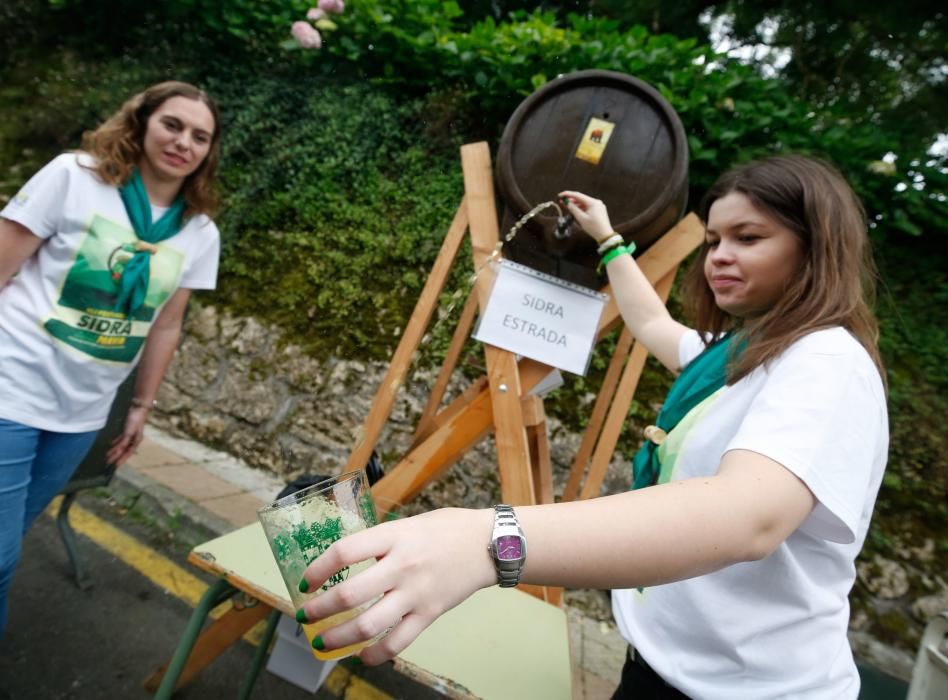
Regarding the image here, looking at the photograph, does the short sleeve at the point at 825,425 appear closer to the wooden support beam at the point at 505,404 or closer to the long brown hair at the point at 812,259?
the long brown hair at the point at 812,259

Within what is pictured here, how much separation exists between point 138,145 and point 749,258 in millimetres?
1827

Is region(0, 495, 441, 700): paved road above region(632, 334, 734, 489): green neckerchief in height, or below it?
below

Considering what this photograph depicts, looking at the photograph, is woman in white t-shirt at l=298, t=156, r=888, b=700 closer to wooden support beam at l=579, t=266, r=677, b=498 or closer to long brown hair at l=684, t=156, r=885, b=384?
long brown hair at l=684, t=156, r=885, b=384

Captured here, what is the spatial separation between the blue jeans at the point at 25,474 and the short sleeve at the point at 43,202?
552 mm

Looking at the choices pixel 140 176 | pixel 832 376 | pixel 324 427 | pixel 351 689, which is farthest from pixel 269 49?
pixel 832 376

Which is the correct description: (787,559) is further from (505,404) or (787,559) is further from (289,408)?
(289,408)

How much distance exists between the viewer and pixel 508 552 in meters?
0.53

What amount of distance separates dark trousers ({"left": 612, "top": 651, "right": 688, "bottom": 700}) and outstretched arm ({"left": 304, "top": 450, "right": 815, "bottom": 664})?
25.1 inches

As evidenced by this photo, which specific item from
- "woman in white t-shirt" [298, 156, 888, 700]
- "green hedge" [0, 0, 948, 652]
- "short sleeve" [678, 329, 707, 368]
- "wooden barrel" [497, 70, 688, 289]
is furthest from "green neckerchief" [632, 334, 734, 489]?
"green hedge" [0, 0, 948, 652]

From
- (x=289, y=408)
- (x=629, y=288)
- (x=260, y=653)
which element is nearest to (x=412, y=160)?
(x=289, y=408)

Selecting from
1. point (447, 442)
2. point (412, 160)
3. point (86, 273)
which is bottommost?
point (447, 442)

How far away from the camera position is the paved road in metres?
1.83

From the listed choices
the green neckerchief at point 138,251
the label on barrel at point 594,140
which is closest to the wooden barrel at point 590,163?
the label on barrel at point 594,140

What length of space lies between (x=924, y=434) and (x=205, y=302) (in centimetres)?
496
